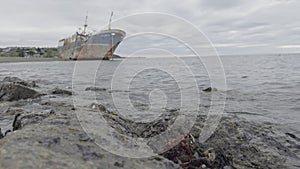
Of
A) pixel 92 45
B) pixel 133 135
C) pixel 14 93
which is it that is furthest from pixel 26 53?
pixel 133 135

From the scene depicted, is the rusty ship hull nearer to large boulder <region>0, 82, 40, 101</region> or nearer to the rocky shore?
large boulder <region>0, 82, 40, 101</region>

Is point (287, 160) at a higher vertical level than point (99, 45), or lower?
lower

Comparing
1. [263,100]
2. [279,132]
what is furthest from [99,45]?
[279,132]

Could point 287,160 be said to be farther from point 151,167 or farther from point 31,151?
point 31,151

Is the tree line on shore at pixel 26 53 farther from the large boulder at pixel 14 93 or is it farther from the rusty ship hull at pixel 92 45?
the large boulder at pixel 14 93

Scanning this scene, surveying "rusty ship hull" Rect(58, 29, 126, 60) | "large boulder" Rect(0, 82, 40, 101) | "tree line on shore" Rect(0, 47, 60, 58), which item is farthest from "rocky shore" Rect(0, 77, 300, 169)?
"tree line on shore" Rect(0, 47, 60, 58)

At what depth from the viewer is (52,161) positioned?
7.00 feet

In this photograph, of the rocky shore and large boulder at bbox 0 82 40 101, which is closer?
the rocky shore

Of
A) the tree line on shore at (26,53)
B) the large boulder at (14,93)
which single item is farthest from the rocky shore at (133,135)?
the tree line on shore at (26,53)

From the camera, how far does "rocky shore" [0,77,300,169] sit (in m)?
2.23

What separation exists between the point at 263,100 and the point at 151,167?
9.21 meters

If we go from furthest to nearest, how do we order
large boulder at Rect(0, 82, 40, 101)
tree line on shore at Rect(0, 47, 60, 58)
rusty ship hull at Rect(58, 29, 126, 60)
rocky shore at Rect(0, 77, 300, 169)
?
tree line on shore at Rect(0, 47, 60, 58) → rusty ship hull at Rect(58, 29, 126, 60) → large boulder at Rect(0, 82, 40, 101) → rocky shore at Rect(0, 77, 300, 169)

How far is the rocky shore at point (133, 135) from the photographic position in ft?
7.31

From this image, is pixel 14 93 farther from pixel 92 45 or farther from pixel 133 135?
pixel 92 45
